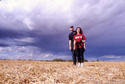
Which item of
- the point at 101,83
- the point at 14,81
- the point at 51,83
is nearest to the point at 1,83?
the point at 14,81

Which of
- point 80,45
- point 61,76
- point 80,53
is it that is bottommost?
point 61,76

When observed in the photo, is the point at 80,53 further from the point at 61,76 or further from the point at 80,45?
the point at 61,76

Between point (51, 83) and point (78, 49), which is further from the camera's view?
point (78, 49)

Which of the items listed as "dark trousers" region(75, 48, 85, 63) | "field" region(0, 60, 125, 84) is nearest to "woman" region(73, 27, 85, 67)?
"dark trousers" region(75, 48, 85, 63)

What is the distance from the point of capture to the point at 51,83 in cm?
344

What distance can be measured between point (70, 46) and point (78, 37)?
126 cm

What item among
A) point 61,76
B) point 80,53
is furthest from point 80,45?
point 61,76

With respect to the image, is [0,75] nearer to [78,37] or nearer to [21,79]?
[21,79]

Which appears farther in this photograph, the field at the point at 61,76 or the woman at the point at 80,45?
the woman at the point at 80,45

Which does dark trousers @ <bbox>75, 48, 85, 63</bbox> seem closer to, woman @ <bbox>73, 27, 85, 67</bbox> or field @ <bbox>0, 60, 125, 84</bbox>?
woman @ <bbox>73, 27, 85, 67</bbox>

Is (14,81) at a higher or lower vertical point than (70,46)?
lower

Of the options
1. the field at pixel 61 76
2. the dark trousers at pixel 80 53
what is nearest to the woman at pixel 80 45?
the dark trousers at pixel 80 53

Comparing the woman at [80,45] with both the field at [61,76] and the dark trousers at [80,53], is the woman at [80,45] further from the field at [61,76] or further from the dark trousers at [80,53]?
the field at [61,76]

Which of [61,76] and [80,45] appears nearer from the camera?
[61,76]
